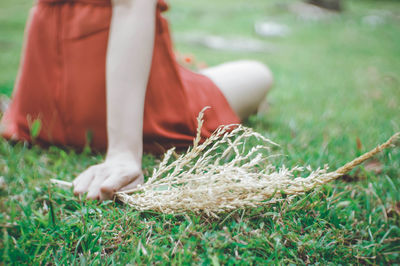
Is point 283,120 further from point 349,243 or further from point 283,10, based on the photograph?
point 283,10

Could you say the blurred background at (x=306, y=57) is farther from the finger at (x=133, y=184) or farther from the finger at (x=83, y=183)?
the finger at (x=83, y=183)

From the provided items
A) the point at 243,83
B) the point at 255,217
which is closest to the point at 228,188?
the point at 255,217

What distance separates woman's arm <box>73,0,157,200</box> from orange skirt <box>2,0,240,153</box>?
146 millimetres

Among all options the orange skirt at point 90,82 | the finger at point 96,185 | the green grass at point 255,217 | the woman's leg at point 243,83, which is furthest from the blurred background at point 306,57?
the finger at point 96,185

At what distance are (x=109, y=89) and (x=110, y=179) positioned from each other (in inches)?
15.1

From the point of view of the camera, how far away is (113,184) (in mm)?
1116

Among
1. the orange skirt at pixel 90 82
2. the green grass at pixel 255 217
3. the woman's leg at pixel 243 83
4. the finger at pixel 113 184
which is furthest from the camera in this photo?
the woman's leg at pixel 243 83

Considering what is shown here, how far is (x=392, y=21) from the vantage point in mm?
10141

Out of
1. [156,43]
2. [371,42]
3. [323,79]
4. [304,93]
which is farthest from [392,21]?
[156,43]

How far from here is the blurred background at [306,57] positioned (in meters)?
2.09

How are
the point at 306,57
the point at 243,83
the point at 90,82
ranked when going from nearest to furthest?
1. the point at 90,82
2. the point at 243,83
3. the point at 306,57

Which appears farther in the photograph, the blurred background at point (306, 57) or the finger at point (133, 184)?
the blurred background at point (306, 57)

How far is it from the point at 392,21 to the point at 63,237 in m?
12.0

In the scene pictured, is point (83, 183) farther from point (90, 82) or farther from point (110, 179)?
point (90, 82)
